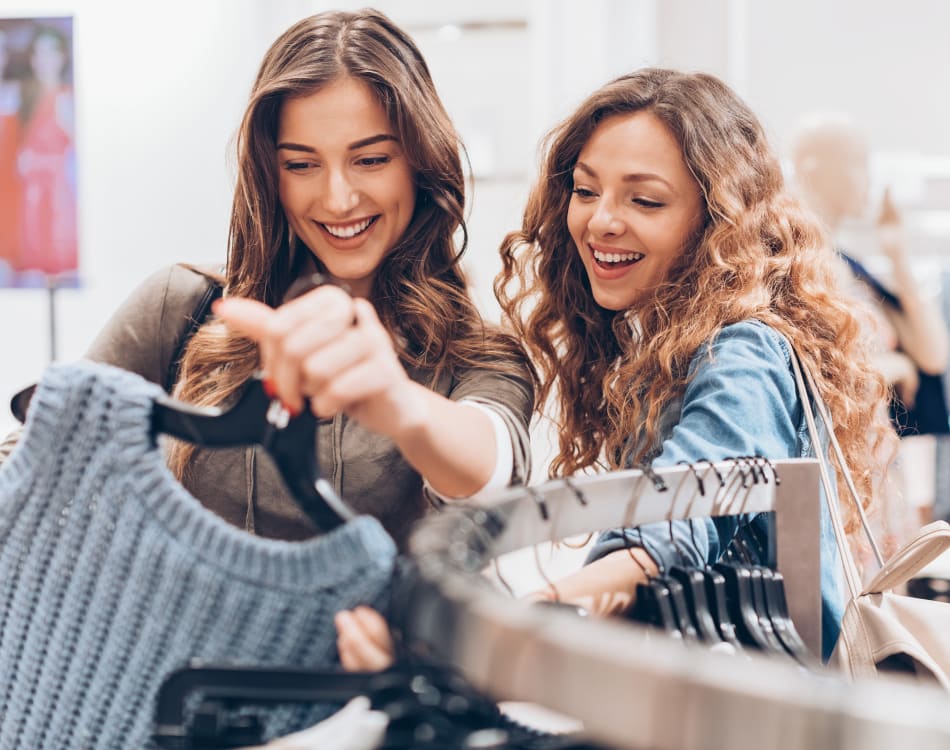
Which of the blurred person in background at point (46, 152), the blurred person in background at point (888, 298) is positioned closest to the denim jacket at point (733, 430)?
the blurred person in background at point (888, 298)

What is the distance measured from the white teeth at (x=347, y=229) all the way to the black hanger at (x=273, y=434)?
26.2 inches

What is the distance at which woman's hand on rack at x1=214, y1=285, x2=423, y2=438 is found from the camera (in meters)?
0.50

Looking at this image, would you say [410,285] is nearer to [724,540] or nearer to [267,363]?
[724,540]

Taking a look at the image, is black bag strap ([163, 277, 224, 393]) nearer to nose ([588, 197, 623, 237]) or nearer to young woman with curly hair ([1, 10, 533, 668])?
young woman with curly hair ([1, 10, 533, 668])

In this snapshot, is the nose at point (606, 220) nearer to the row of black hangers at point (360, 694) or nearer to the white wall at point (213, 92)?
the row of black hangers at point (360, 694)

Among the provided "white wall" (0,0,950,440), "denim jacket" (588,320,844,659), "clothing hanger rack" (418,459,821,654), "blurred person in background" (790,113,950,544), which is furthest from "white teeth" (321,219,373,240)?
"white wall" (0,0,950,440)

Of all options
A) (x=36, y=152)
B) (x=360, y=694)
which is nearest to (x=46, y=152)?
(x=36, y=152)

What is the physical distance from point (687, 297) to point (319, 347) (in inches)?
26.6

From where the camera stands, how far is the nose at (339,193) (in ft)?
3.72

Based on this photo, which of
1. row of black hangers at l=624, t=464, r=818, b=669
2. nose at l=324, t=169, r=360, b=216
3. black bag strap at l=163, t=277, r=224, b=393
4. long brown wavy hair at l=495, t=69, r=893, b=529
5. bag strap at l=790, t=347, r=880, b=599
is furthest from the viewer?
black bag strap at l=163, t=277, r=224, b=393

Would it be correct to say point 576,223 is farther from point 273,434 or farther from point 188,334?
point 273,434

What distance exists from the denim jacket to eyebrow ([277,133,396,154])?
1.44 feet

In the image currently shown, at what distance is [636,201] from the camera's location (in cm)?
112

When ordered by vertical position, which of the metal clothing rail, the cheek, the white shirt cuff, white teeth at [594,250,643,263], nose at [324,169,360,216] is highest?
nose at [324,169,360,216]
